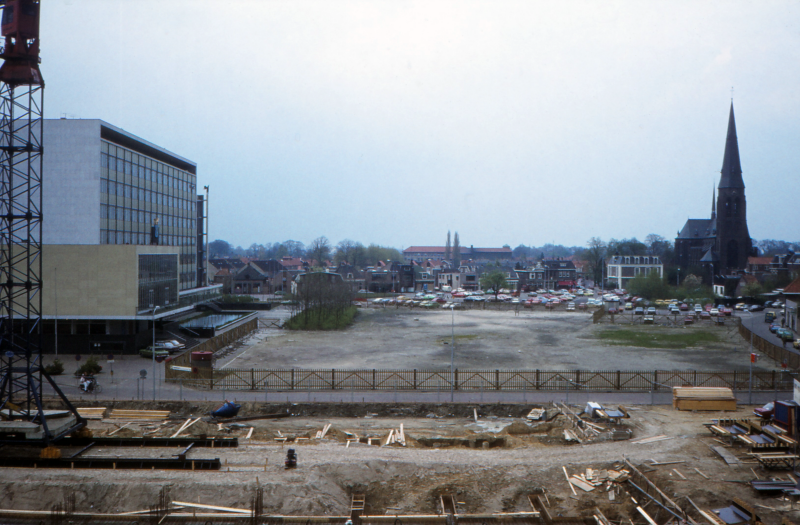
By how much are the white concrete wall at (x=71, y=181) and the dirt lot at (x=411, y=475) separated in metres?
28.2

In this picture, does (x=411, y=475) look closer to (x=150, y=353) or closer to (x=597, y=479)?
(x=597, y=479)

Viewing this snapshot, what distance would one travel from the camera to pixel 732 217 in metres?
101

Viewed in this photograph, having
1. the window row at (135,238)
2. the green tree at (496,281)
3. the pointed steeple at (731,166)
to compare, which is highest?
the pointed steeple at (731,166)

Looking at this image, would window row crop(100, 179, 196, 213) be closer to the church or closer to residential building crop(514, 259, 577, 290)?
residential building crop(514, 259, 577, 290)

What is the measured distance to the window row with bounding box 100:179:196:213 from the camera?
47669 millimetres

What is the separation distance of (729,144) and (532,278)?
4484 cm

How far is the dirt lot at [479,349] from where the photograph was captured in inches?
1475

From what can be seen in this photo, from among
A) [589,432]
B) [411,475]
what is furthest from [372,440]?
[589,432]

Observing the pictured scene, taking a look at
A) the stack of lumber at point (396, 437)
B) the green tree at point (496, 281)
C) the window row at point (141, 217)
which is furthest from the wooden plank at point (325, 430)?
the green tree at point (496, 281)

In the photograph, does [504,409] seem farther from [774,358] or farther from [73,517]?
[774,358]

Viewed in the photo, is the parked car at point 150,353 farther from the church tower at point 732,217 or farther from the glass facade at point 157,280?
the church tower at point 732,217

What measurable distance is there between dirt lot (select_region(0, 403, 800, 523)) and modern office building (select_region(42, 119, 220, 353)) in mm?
18247

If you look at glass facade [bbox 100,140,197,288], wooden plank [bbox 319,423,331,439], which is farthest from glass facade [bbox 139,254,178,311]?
wooden plank [bbox 319,423,331,439]

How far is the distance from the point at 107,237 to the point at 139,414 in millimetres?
27546
